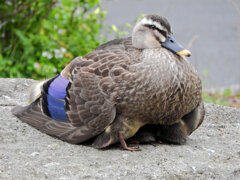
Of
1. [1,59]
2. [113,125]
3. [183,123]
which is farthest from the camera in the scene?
[1,59]

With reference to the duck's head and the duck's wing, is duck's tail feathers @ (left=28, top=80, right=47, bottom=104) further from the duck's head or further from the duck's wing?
the duck's head

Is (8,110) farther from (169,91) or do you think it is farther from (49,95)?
(169,91)

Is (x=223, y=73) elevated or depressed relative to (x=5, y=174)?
depressed

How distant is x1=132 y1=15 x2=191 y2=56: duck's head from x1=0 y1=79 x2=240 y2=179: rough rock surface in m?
0.78

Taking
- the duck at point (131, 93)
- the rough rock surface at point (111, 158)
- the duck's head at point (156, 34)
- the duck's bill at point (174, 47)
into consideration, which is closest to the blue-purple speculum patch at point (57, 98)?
the duck at point (131, 93)

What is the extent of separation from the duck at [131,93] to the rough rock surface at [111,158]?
0.43 ft

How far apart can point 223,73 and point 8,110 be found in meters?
4.04

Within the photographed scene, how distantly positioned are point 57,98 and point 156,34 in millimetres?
938

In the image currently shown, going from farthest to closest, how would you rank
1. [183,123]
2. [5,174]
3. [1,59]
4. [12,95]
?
[1,59], [12,95], [183,123], [5,174]

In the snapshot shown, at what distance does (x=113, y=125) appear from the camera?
12.2ft

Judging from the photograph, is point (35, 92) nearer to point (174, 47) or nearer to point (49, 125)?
point (49, 125)

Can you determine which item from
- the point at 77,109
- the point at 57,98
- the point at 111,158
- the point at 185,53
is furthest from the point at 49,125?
the point at 185,53

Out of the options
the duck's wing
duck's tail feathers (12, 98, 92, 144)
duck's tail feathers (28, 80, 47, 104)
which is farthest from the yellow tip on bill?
duck's tail feathers (28, 80, 47, 104)

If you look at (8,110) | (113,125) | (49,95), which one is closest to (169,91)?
(113,125)
